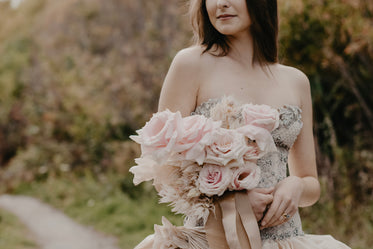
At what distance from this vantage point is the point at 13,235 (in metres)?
7.05

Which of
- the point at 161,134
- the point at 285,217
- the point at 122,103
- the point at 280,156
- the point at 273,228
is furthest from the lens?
the point at 122,103

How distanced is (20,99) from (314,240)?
1515 centimetres

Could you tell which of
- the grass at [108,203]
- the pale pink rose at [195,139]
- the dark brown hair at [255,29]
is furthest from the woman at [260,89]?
the grass at [108,203]

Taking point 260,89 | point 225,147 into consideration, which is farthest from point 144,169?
point 260,89

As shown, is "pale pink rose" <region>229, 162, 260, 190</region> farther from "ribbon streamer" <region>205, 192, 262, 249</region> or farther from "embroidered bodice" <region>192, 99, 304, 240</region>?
"embroidered bodice" <region>192, 99, 304, 240</region>

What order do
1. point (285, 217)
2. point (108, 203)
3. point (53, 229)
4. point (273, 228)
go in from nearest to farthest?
point (285, 217) → point (273, 228) → point (53, 229) → point (108, 203)

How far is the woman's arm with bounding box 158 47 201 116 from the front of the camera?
1.95m

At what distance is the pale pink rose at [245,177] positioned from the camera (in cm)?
164

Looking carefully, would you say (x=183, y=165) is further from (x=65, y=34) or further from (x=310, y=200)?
(x=65, y=34)

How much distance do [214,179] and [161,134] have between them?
24 cm

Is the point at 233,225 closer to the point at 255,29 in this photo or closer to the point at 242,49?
the point at 242,49

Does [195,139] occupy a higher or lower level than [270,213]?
higher

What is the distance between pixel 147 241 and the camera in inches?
76.5

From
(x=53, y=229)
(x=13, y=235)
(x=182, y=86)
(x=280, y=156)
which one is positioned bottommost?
(x=53, y=229)
